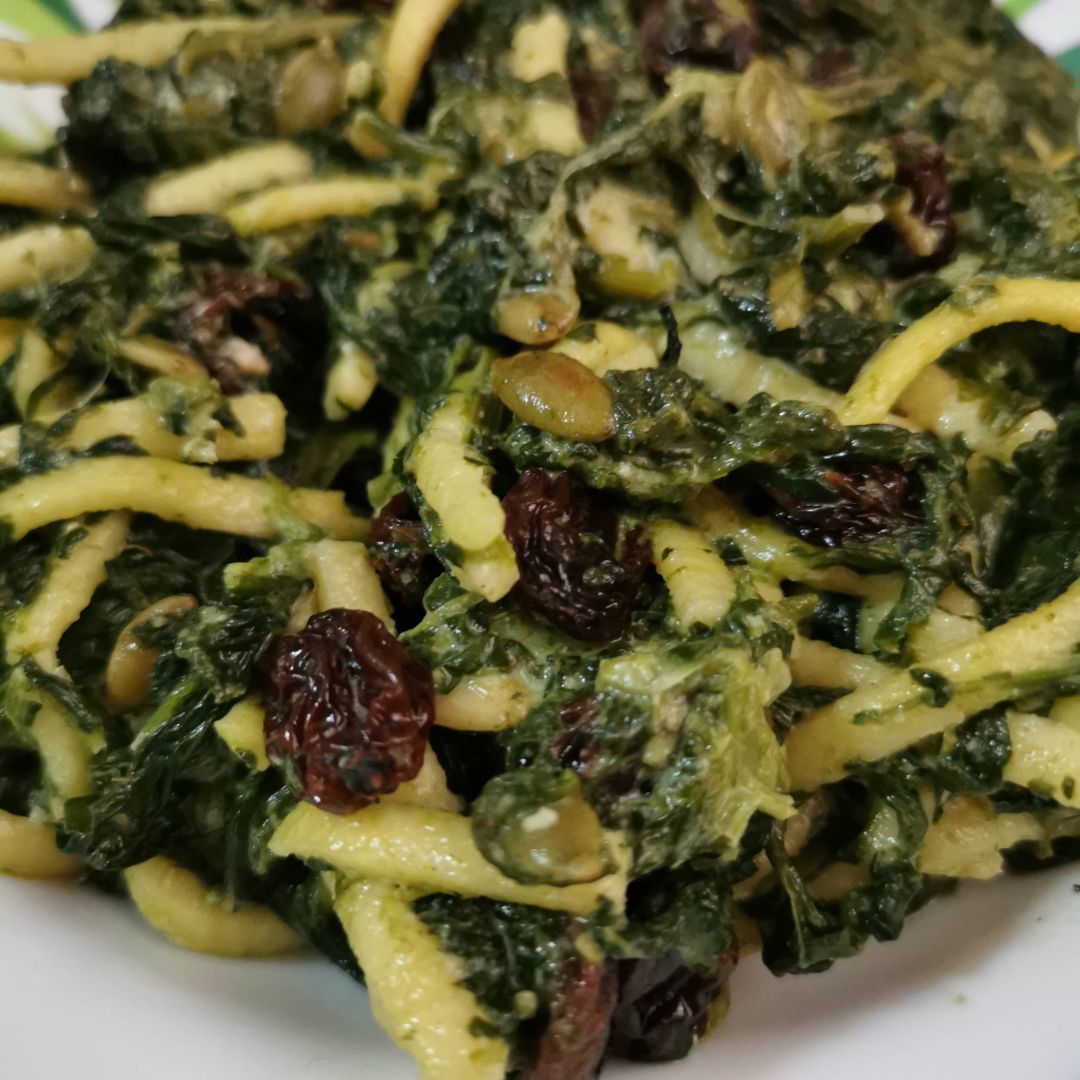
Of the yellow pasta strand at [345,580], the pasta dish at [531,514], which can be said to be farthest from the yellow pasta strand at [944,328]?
the yellow pasta strand at [345,580]

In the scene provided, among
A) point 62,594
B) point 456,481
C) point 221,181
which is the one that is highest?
point 456,481

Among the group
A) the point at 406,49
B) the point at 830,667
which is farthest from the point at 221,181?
the point at 830,667

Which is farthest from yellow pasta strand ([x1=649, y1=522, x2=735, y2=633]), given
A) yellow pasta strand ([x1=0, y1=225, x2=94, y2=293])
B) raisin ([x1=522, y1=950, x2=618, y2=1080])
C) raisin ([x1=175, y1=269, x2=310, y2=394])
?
yellow pasta strand ([x1=0, y1=225, x2=94, y2=293])

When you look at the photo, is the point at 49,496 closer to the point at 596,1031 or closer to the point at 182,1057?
the point at 182,1057

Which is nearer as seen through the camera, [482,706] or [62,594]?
[482,706]

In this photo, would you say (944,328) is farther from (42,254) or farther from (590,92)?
(42,254)

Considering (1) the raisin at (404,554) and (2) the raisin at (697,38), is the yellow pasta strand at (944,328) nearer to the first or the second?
(1) the raisin at (404,554)
